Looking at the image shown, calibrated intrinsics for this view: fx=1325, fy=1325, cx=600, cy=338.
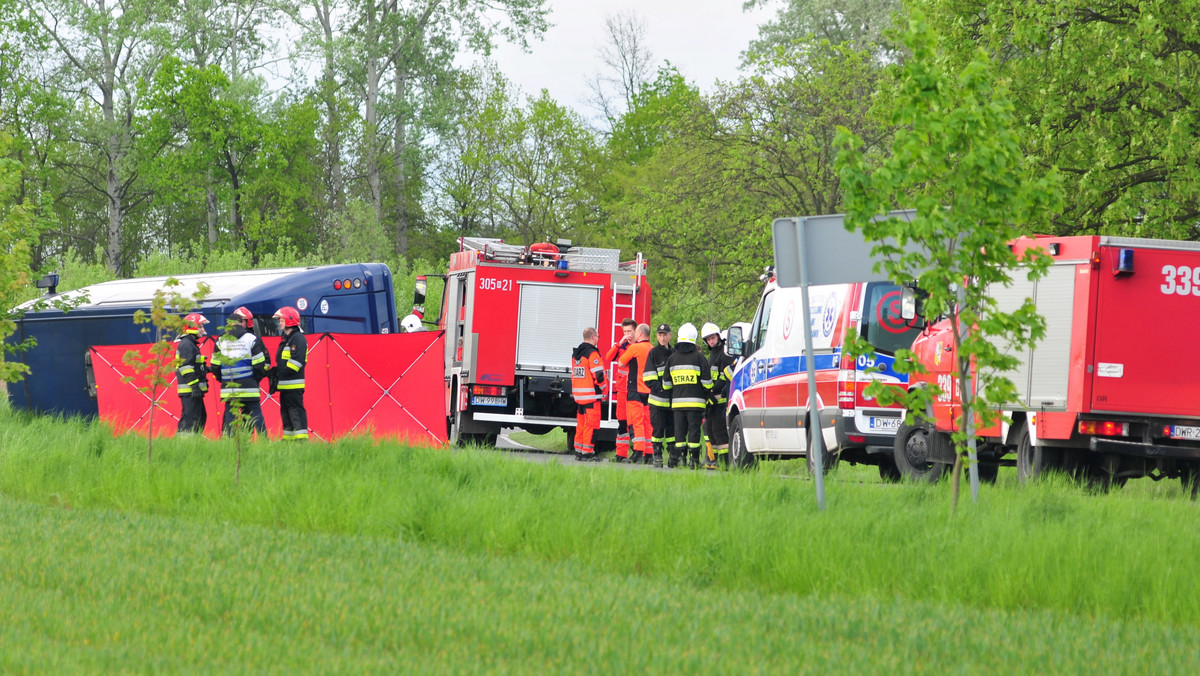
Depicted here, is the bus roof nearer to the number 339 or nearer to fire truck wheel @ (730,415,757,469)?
fire truck wheel @ (730,415,757,469)

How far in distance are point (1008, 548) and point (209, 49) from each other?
4255 cm

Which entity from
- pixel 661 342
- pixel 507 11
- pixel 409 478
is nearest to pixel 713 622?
pixel 409 478

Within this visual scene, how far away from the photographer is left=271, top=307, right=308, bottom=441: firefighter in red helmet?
1422 cm

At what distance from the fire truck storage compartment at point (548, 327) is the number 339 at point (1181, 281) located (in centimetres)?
932

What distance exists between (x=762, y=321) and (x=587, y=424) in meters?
3.76

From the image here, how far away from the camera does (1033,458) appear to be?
11938mm

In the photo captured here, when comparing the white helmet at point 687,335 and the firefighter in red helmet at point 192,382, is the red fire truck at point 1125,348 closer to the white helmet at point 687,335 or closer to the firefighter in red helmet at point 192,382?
the white helmet at point 687,335

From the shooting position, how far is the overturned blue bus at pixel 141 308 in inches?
714

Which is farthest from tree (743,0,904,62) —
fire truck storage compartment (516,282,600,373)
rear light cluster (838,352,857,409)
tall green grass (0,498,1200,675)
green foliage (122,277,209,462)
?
tall green grass (0,498,1200,675)

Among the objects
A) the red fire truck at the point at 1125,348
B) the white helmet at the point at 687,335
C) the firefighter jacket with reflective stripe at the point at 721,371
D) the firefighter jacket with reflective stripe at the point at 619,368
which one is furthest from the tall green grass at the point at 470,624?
the firefighter jacket with reflective stripe at the point at 619,368

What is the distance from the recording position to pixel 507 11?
139 feet

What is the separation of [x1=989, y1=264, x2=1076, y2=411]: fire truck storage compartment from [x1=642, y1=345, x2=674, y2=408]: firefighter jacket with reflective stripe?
501cm

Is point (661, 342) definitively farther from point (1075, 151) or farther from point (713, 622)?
point (713, 622)

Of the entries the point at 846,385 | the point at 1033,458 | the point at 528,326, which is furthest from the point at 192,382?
the point at 1033,458
